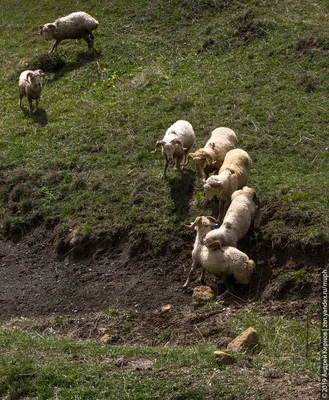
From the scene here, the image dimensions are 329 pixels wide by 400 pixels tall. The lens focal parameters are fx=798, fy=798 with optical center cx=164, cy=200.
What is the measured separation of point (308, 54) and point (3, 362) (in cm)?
1128

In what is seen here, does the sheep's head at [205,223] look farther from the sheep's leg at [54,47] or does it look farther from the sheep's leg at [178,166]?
the sheep's leg at [54,47]

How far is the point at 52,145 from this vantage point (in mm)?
17297

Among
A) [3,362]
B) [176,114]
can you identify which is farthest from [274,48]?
[3,362]

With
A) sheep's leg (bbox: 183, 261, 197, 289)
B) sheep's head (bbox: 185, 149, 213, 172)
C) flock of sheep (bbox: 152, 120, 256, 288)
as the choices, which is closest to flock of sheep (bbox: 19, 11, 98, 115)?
flock of sheep (bbox: 152, 120, 256, 288)

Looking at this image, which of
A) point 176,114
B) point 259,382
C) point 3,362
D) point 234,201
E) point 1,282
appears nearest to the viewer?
point 259,382

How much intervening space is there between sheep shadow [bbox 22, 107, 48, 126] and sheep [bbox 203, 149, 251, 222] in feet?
20.6

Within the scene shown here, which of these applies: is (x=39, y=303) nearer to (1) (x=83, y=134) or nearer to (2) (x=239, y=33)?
(1) (x=83, y=134)

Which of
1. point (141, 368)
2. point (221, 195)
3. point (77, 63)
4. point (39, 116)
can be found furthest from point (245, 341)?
point (77, 63)

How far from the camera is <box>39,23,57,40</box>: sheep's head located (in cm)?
2172

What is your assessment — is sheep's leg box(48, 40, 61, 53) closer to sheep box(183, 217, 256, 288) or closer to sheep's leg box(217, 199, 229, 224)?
sheep's leg box(217, 199, 229, 224)

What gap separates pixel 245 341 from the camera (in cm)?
951

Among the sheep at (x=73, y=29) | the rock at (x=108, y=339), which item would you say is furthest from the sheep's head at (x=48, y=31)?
the rock at (x=108, y=339)

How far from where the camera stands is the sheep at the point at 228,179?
42.3 feet

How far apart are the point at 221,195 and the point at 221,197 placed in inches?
2.5
